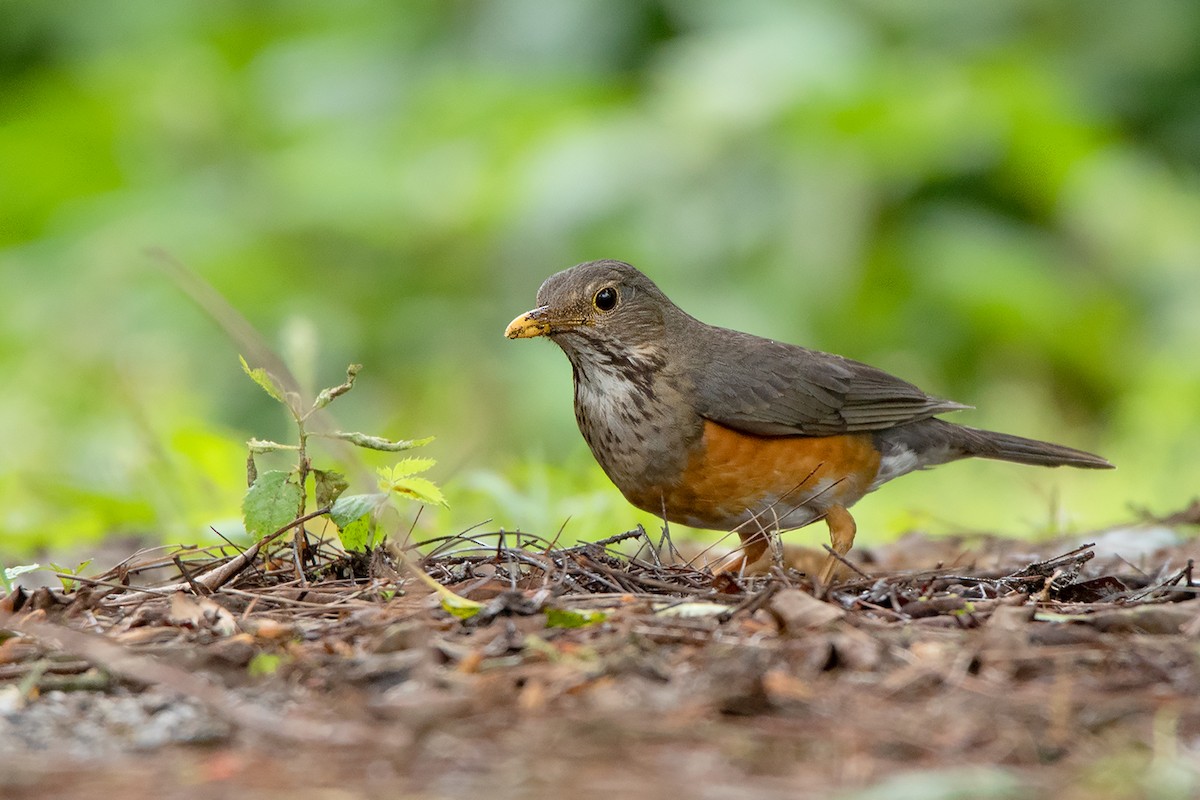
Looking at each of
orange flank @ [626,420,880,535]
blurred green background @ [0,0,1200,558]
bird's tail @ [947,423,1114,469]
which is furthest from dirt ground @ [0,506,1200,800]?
blurred green background @ [0,0,1200,558]

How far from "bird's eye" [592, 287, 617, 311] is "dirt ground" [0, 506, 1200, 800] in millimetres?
1941

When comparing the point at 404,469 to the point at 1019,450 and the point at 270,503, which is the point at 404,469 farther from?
the point at 1019,450

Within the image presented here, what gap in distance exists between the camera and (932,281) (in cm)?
1105

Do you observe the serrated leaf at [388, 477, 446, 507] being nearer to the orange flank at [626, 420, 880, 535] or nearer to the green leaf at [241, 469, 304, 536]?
the green leaf at [241, 469, 304, 536]

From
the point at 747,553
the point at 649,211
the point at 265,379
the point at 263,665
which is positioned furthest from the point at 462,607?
the point at 649,211

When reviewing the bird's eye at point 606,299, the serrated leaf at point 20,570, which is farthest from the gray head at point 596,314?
the serrated leaf at point 20,570

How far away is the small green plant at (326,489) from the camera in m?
4.03

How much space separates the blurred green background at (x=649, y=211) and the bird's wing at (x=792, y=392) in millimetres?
2776

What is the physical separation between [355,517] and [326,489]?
0.68ft

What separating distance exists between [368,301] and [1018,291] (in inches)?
205

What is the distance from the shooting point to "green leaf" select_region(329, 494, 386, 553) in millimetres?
4070

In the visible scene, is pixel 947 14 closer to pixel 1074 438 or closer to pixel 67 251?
pixel 1074 438

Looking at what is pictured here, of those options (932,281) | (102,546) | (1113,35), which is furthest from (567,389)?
(1113,35)

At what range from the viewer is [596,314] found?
5855 millimetres
